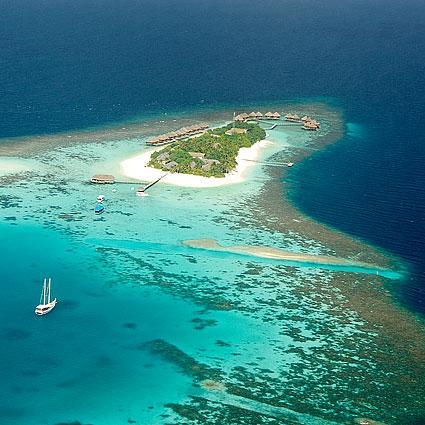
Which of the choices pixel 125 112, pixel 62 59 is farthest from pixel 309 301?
pixel 62 59

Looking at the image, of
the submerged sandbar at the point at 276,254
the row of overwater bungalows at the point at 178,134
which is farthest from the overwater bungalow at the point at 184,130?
the submerged sandbar at the point at 276,254

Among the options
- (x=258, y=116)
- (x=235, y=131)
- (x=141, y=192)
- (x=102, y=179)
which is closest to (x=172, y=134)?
(x=235, y=131)

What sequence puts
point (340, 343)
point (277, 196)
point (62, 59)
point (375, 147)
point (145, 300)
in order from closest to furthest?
point (340, 343)
point (145, 300)
point (277, 196)
point (375, 147)
point (62, 59)

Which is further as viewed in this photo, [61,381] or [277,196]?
[277,196]

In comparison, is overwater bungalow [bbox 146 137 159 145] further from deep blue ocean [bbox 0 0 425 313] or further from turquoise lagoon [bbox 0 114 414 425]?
turquoise lagoon [bbox 0 114 414 425]

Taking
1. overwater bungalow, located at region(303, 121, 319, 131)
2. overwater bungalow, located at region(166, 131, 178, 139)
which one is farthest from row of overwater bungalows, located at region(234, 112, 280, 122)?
overwater bungalow, located at region(166, 131, 178, 139)

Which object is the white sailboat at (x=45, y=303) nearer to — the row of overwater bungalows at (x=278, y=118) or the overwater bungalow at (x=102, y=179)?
the overwater bungalow at (x=102, y=179)

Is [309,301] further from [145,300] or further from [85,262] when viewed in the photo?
[85,262]
